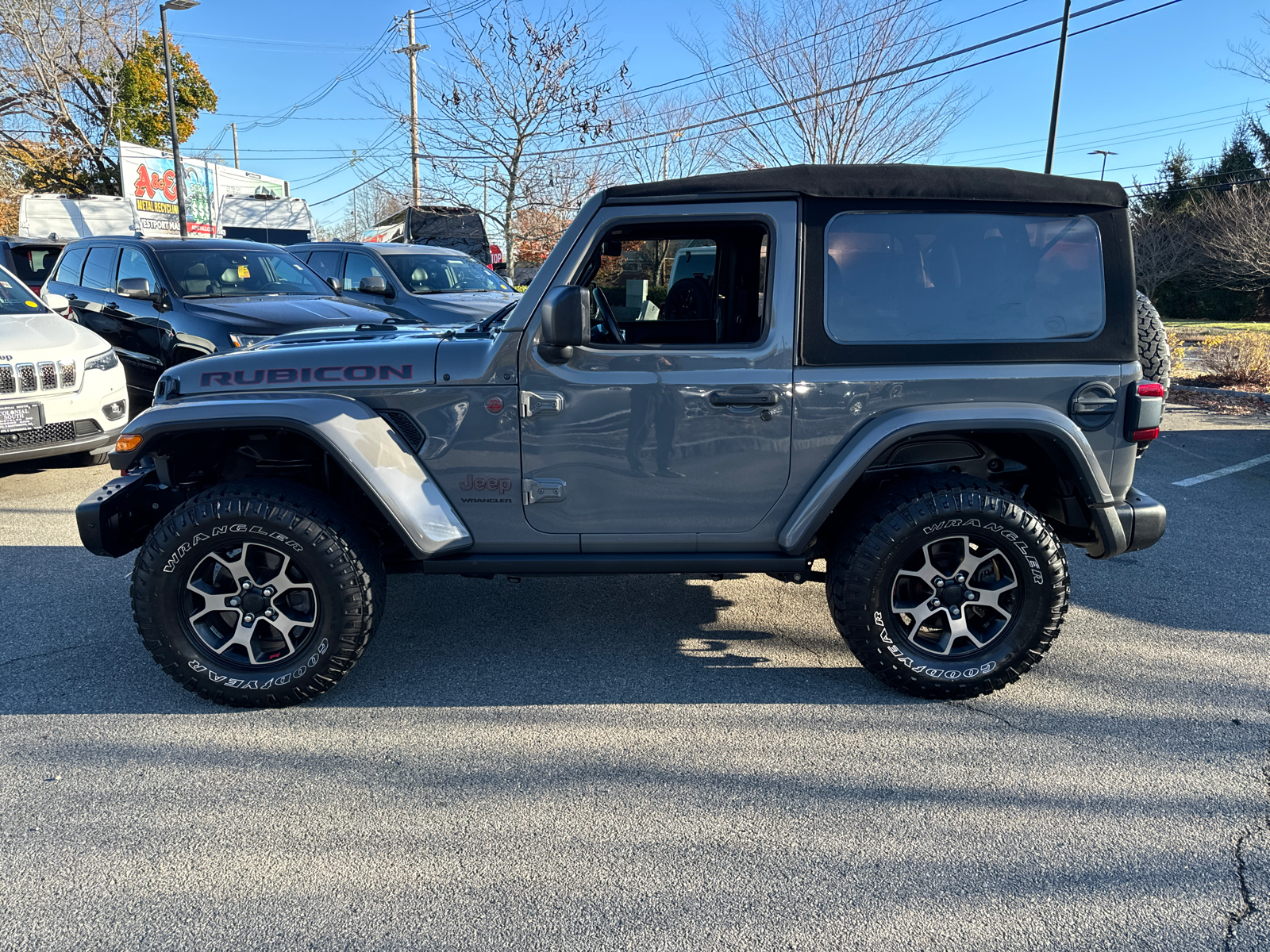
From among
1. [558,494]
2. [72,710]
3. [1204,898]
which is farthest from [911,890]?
[72,710]

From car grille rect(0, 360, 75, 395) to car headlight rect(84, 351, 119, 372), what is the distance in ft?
0.43

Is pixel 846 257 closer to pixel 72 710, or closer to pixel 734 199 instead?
pixel 734 199

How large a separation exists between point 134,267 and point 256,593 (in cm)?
638

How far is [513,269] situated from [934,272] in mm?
18870

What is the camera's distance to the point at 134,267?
830 cm

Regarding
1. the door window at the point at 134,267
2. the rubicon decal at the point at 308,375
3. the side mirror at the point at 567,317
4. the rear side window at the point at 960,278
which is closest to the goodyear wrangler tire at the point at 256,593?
the rubicon decal at the point at 308,375

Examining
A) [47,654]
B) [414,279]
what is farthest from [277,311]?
[47,654]

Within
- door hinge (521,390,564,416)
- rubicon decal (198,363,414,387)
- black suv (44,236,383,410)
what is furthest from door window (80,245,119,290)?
door hinge (521,390,564,416)

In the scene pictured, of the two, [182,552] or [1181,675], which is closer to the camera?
[182,552]

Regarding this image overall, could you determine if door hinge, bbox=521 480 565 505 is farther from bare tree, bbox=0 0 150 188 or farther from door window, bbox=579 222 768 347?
bare tree, bbox=0 0 150 188

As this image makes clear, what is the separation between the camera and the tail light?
3.32 meters

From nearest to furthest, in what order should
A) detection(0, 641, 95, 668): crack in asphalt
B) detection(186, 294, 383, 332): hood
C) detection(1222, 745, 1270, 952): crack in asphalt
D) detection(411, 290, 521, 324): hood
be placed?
1. detection(1222, 745, 1270, 952): crack in asphalt
2. detection(0, 641, 95, 668): crack in asphalt
3. detection(186, 294, 383, 332): hood
4. detection(411, 290, 521, 324): hood

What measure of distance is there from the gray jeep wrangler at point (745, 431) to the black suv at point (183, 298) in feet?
14.3

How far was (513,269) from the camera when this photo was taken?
2127 cm
